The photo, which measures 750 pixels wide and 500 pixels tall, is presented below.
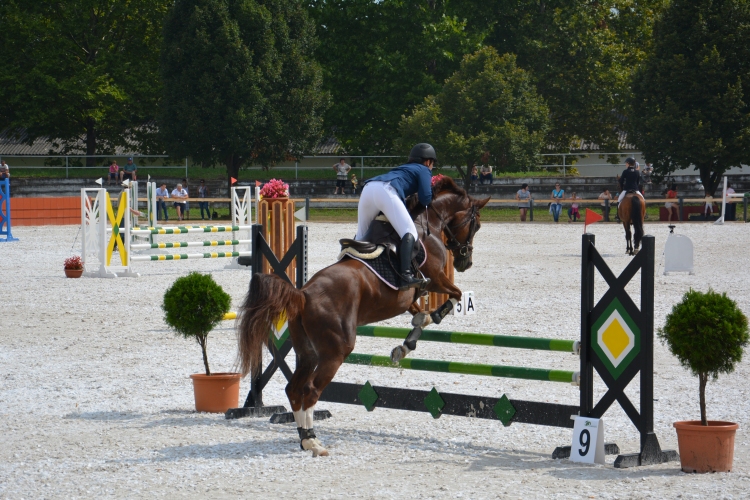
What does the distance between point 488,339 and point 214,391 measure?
2.21 meters

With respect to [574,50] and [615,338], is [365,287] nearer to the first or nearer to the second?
[615,338]

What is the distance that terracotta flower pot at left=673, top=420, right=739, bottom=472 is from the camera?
5.37 m

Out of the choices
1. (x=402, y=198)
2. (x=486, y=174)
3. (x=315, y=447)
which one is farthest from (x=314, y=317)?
(x=486, y=174)

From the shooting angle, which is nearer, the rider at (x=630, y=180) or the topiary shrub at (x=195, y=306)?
the topiary shrub at (x=195, y=306)

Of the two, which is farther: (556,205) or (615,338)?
(556,205)

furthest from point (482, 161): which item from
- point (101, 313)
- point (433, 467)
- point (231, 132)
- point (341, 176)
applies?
point (433, 467)

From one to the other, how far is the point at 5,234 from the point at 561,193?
17492mm

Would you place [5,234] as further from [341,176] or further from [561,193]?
[561,193]

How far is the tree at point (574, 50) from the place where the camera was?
46.0 metres

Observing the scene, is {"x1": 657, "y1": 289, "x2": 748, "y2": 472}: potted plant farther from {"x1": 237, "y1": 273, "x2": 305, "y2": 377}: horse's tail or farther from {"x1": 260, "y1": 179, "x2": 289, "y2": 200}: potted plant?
{"x1": 260, "y1": 179, "x2": 289, "y2": 200}: potted plant

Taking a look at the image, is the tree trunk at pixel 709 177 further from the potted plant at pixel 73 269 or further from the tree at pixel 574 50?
the potted plant at pixel 73 269

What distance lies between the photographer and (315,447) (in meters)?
6.00

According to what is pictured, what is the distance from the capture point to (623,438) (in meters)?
6.38

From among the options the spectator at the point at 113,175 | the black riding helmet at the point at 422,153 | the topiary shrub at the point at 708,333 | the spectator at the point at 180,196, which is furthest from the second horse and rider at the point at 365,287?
the spectator at the point at 113,175
